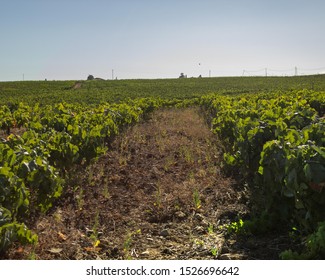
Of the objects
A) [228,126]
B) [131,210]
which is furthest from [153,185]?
[228,126]

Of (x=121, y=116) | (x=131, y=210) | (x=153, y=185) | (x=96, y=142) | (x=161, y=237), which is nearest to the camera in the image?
(x=161, y=237)

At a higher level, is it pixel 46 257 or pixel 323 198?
pixel 323 198

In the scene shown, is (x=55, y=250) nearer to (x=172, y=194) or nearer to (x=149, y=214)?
(x=149, y=214)

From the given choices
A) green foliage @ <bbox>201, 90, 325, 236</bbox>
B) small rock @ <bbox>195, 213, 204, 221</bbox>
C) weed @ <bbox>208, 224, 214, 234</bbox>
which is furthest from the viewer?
small rock @ <bbox>195, 213, 204, 221</bbox>

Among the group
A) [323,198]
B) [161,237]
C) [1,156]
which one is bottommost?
[161,237]

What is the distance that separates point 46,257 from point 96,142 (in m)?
3.68

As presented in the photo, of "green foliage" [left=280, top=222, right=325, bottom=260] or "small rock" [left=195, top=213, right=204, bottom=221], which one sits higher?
"green foliage" [left=280, top=222, right=325, bottom=260]

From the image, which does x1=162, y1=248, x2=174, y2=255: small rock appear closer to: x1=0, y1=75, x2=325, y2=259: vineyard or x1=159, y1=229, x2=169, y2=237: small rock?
x1=0, y1=75, x2=325, y2=259: vineyard

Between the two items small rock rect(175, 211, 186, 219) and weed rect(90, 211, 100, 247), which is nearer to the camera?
weed rect(90, 211, 100, 247)

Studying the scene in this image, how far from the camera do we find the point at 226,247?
4324mm

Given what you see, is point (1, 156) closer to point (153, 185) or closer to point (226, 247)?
point (226, 247)

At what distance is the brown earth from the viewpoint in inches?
172

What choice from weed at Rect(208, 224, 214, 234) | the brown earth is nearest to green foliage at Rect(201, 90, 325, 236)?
the brown earth

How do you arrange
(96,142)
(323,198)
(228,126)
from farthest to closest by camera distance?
1. (228,126)
2. (96,142)
3. (323,198)
